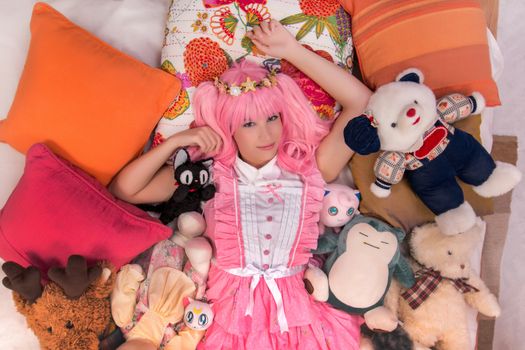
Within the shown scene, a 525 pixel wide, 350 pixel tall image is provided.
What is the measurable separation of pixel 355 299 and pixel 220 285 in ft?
1.26

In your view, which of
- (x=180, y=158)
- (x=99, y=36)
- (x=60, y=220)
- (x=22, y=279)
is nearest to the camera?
(x=22, y=279)

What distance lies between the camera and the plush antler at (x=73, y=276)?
107 centimetres

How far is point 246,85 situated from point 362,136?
336mm

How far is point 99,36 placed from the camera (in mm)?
1379

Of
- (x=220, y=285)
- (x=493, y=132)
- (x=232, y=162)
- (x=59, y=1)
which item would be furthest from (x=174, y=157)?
(x=493, y=132)

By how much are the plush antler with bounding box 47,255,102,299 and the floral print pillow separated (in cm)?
47

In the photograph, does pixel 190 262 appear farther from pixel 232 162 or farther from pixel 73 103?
pixel 73 103

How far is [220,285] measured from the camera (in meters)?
1.26

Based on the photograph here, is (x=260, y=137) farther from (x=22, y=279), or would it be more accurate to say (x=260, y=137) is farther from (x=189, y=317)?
(x=22, y=279)

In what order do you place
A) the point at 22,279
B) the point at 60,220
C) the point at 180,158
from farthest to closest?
the point at 180,158 < the point at 60,220 < the point at 22,279

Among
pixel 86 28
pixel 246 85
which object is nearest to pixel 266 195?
pixel 246 85

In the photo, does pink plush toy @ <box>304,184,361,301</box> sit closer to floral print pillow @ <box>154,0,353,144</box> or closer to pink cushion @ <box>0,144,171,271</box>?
floral print pillow @ <box>154,0,353,144</box>

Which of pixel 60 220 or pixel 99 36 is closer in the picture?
pixel 60 220

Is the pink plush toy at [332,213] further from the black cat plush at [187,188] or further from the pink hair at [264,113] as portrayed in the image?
the black cat plush at [187,188]
